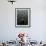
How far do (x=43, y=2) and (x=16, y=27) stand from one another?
4.87ft

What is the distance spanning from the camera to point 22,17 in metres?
5.50

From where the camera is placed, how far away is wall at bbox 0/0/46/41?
5473 millimetres

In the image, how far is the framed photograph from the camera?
5477 mm

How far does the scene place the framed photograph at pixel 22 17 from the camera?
548 cm

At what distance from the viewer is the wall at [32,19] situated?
18.0 ft

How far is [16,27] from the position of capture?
5.54 meters

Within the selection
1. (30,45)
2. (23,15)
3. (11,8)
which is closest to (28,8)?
(23,15)

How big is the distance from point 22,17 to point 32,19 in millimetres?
412

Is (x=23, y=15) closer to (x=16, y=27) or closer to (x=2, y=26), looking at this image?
(x=16, y=27)

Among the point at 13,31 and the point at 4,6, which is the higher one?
the point at 4,6

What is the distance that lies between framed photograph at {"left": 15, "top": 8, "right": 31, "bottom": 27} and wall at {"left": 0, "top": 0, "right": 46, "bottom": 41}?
4.8 inches

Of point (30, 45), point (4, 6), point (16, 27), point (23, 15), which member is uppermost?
point (4, 6)

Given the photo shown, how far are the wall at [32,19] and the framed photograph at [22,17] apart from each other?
4.8 inches

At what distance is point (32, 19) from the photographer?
18.0 feet
